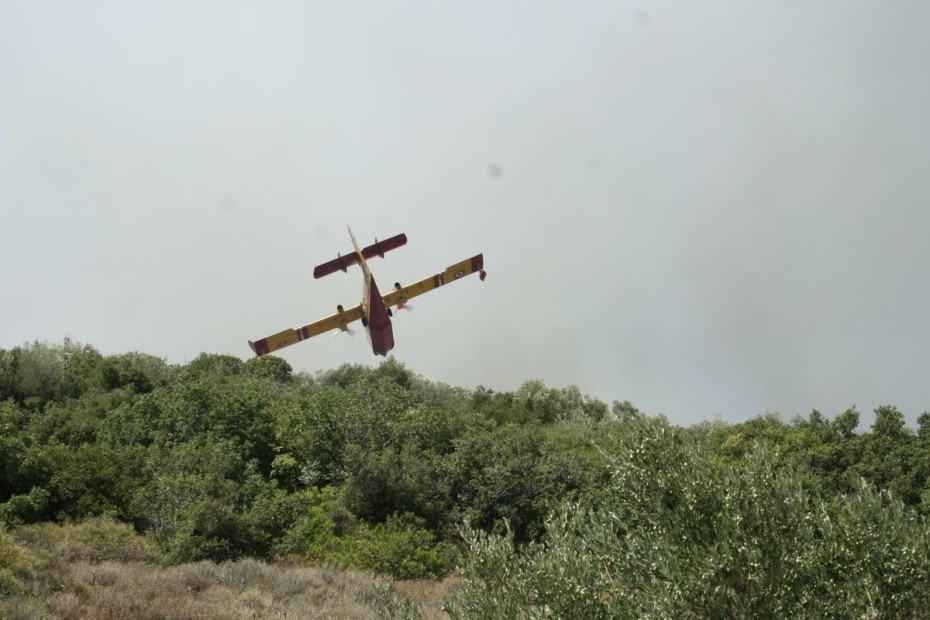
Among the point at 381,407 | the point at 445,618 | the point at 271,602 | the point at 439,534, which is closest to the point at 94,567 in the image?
the point at 271,602

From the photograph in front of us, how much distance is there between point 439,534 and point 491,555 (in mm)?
20036

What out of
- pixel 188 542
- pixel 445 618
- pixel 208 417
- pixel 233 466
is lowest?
pixel 445 618

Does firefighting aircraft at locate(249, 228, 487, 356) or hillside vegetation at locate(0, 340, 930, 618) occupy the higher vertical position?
firefighting aircraft at locate(249, 228, 487, 356)

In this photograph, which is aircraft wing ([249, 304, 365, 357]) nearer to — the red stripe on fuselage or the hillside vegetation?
the red stripe on fuselage

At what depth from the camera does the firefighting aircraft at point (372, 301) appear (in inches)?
1261

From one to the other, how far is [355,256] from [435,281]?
15.4 ft

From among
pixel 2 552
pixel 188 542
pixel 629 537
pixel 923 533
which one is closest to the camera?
pixel 923 533

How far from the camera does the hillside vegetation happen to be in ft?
32.0

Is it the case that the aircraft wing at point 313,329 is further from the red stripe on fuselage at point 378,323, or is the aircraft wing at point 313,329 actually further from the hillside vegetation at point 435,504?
the hillside vegetation at point 435,504

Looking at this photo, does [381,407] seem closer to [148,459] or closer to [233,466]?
[233,466]

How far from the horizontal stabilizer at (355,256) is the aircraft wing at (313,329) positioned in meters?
3.16

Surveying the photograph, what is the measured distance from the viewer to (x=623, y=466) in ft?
36.6

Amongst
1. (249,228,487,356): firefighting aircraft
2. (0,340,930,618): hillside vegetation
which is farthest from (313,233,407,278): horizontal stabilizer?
(0,340,930,618): hillside vegetation

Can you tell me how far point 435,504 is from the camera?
31.5m
